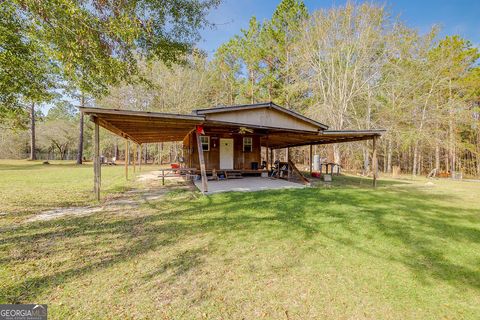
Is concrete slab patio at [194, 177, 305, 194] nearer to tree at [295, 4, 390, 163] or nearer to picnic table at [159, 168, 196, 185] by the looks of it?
picnic table at [159, 168, 196, 185]

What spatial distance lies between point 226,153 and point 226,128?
6.11ft

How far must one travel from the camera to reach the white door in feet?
41.2

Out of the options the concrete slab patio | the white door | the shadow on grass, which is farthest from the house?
the shadow on grass

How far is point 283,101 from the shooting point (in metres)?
21.7

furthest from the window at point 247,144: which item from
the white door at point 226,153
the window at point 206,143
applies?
the window at point 206,143

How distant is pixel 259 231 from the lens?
4.22 m

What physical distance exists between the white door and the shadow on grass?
5956mm

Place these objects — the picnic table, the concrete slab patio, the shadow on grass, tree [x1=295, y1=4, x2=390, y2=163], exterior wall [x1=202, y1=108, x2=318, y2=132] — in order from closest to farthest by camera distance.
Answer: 1. the shadow on grass
2. the concrete slab patio
3. exterior wall [x1=202, y1=108, x2=318, y2=132]
4. the picnic table
5. tree [x1=295, y1=4, x2=390, y2=163]

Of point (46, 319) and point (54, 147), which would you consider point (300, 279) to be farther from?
point (54, 147)

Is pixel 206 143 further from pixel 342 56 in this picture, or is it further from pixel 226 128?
pixel 342 56

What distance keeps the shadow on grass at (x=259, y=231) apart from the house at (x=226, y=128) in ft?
8.30

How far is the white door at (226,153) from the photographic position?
12.6 meters

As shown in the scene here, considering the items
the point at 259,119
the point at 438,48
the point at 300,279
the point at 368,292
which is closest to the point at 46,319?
the point at 300,279

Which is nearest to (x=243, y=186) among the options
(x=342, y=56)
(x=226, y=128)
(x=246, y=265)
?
(x=226, y=128)
